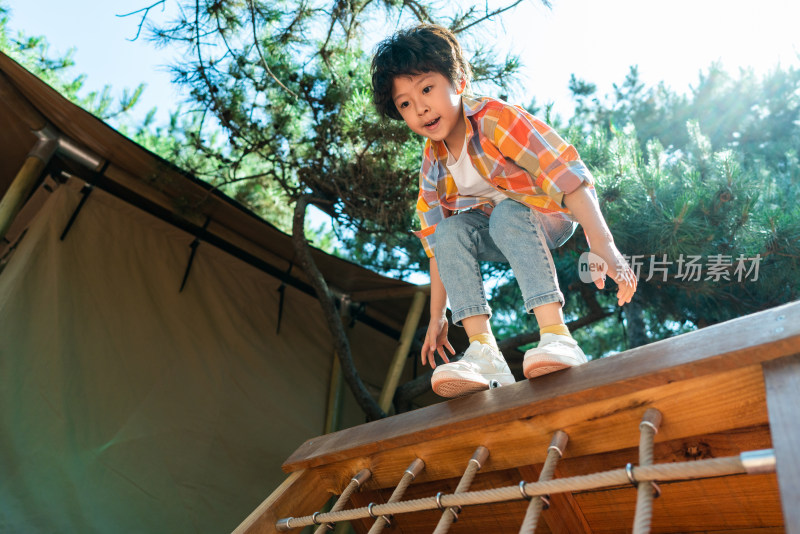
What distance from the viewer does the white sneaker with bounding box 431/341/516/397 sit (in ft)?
4.00

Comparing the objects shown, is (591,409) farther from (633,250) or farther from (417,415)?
(633,250)

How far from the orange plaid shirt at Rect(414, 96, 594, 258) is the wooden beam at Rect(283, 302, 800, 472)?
1.40 feet

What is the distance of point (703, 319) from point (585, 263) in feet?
2.50

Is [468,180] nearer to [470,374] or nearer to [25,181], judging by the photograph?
[470,374]

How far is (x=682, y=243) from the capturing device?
2.22 m

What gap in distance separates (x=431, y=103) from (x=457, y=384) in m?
0.63

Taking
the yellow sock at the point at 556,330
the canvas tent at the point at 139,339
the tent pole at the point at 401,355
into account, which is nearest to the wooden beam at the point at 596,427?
the yellow sock at the point at 556,330

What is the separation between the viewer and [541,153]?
52.5 inches

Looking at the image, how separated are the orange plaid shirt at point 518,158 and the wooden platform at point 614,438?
0.43 m

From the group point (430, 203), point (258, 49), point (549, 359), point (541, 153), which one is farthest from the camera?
point (258, 49)

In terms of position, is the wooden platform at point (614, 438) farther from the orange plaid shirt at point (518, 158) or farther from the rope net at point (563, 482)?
the orange plaid shirt at point (518, 158)

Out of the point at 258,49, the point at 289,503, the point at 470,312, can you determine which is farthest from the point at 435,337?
the point at 258,49

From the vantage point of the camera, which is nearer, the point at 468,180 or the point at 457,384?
the point at 457,384

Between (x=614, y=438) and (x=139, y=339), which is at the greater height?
(x=614, y=438)
